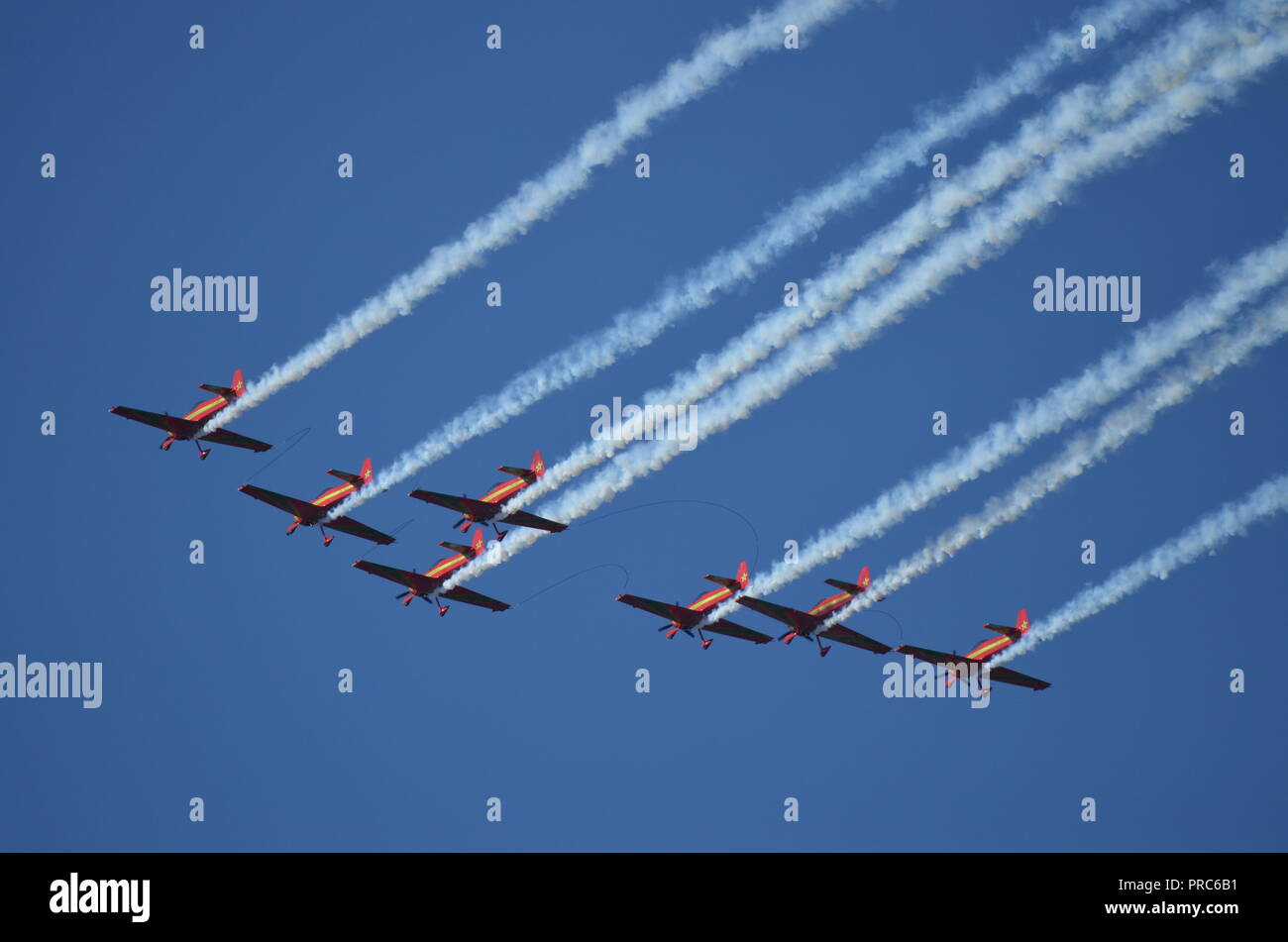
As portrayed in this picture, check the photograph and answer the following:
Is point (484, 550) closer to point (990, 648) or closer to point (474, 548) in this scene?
point (474, 548)

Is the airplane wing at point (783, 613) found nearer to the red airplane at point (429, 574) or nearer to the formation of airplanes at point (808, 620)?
the formation of airplanes at point (808, 620)

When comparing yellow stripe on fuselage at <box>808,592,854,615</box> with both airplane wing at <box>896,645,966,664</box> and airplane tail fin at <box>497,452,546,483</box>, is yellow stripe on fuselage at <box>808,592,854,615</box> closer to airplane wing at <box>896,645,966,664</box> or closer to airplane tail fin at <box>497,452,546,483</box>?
airplane wing at <box>896,645,966,664</box>

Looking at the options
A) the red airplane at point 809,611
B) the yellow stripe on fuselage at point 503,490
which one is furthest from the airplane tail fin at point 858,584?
the yellow stripe on fuselage at point 503,490
